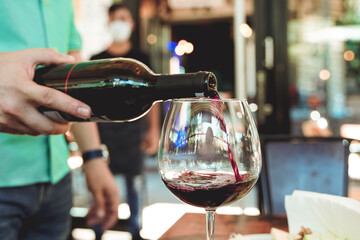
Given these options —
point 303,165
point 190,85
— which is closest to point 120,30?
point 303,165

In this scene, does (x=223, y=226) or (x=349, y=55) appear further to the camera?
(x=349, y=55)

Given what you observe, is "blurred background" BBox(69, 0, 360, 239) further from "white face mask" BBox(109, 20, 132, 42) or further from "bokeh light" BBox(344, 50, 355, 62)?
"white face mask" BBox(109, 20, 132, 42)

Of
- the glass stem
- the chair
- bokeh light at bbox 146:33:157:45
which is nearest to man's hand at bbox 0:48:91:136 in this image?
the glass stem

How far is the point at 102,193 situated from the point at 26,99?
18.9 inches

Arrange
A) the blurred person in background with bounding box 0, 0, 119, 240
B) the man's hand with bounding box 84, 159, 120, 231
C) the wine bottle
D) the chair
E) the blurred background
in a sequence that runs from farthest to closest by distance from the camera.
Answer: the blurred background, the chair, the man's hand with bounding box 84, 159, 120, 231, the blurred person in background with bounding box 0, 0, 119, 240, the wine bottle

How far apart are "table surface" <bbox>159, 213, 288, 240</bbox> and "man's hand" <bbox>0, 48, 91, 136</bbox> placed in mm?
297

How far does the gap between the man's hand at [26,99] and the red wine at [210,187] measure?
0.20 metres

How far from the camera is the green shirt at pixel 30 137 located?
860 millimetres

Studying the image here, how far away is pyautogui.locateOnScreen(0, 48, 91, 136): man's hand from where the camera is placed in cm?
62

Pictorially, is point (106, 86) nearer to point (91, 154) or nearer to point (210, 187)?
point (210, 187)

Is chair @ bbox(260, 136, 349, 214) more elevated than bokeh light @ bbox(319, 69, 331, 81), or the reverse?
bokeh light @ bbox(319, 69, 331, 81)

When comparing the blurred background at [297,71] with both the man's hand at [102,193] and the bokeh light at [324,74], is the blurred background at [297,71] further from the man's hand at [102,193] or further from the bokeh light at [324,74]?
the man's hand at [102,193]

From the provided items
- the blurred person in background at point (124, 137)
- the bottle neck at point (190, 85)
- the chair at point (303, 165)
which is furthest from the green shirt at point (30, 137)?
the blurred person in background at point (124, 137)

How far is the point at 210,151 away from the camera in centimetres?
57
